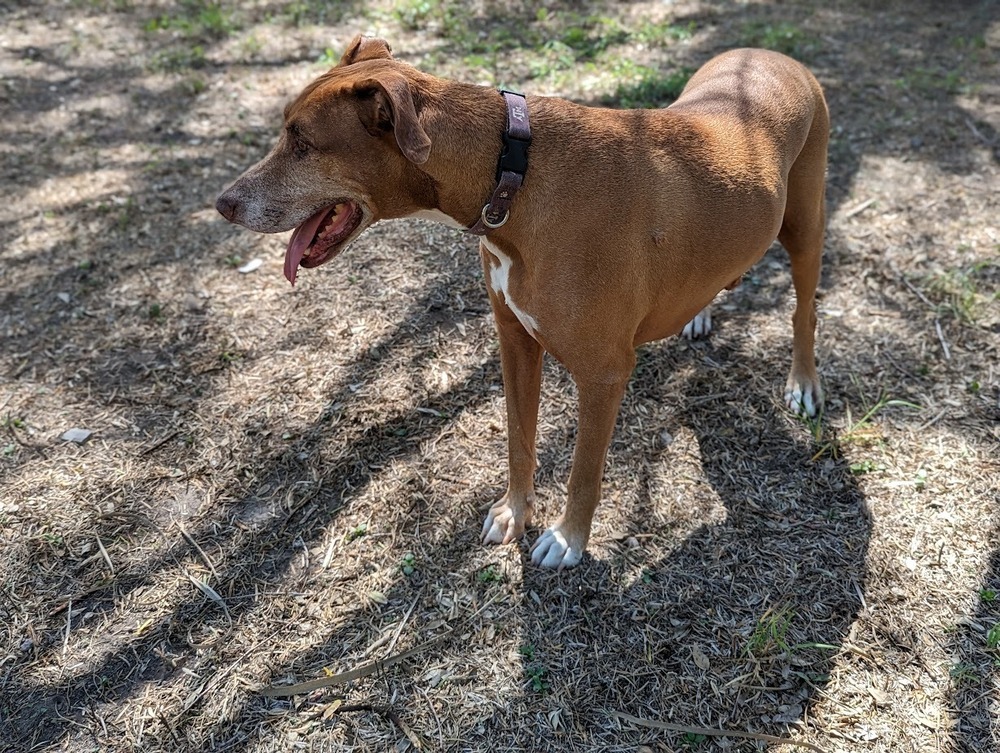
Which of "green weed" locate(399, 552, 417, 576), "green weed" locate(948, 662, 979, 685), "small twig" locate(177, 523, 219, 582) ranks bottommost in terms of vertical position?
"green weed" locate(948, 662, 979, 685)

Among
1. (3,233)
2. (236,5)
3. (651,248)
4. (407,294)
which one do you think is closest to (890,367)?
(651,248)

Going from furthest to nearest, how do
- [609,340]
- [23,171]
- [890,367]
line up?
[23,171] → [890,367] → [609,340]

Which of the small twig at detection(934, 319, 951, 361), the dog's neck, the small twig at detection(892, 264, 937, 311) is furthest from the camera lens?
the small twig at detection(892, 264, 937, 311)

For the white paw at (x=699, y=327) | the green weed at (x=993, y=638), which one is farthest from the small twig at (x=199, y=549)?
the green weed at (x=993, y=638)

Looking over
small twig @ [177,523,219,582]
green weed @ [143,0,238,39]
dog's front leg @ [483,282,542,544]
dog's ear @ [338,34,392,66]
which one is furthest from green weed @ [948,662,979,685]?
green weed @ [143,0,238,39]

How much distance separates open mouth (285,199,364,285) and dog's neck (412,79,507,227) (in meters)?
0.28

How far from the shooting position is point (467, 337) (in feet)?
13.3

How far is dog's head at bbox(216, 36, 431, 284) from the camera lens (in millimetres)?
2100

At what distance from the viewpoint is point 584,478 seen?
2867 millimetres

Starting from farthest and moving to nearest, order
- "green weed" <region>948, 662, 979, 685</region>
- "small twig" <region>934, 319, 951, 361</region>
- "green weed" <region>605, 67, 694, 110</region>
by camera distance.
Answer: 1. "green weed" <region>605, 67, 694, 110</region>
2. "small twig" <region>934, 319, 951, 361</region>
3. "green weed" <region>948, 662, 979, 685</region>

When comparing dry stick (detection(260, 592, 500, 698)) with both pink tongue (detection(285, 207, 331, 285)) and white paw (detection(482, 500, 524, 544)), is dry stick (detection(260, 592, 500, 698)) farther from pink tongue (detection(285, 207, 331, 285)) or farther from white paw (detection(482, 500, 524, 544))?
pink tongue (detection(285, 207, 331, 285))

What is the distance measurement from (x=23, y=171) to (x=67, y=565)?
373 cm

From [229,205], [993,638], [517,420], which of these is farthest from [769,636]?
[229,205]

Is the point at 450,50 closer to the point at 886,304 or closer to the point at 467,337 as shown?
the point at 467,337
